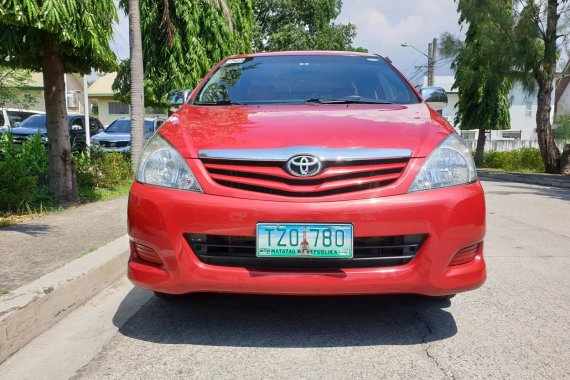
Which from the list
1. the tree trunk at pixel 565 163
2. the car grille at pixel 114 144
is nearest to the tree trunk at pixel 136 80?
the car grille at pixel 114 144

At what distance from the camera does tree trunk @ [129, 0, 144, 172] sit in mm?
8820

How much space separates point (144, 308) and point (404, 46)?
3084 centimetres

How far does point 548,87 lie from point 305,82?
1687 centimetres

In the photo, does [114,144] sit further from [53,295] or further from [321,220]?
[321,220]

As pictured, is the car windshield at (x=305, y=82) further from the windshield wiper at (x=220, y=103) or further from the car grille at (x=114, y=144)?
the car grille at (x=114, y=144)

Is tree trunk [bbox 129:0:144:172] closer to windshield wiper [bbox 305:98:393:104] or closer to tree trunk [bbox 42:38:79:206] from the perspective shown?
tree trunk [bbox 42:38:79:206]

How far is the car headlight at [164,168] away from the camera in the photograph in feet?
8.87

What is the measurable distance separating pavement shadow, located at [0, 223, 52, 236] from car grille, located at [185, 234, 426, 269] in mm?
2960

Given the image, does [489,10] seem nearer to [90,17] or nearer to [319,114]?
[90,17]

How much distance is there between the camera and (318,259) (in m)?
2.56

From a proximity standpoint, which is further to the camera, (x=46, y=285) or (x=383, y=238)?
(x=46, y=285)

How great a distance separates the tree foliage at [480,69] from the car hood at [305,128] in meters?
16.5

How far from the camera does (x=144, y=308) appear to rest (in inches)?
134

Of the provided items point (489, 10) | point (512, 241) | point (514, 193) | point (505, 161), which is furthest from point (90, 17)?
point (505, 161)
